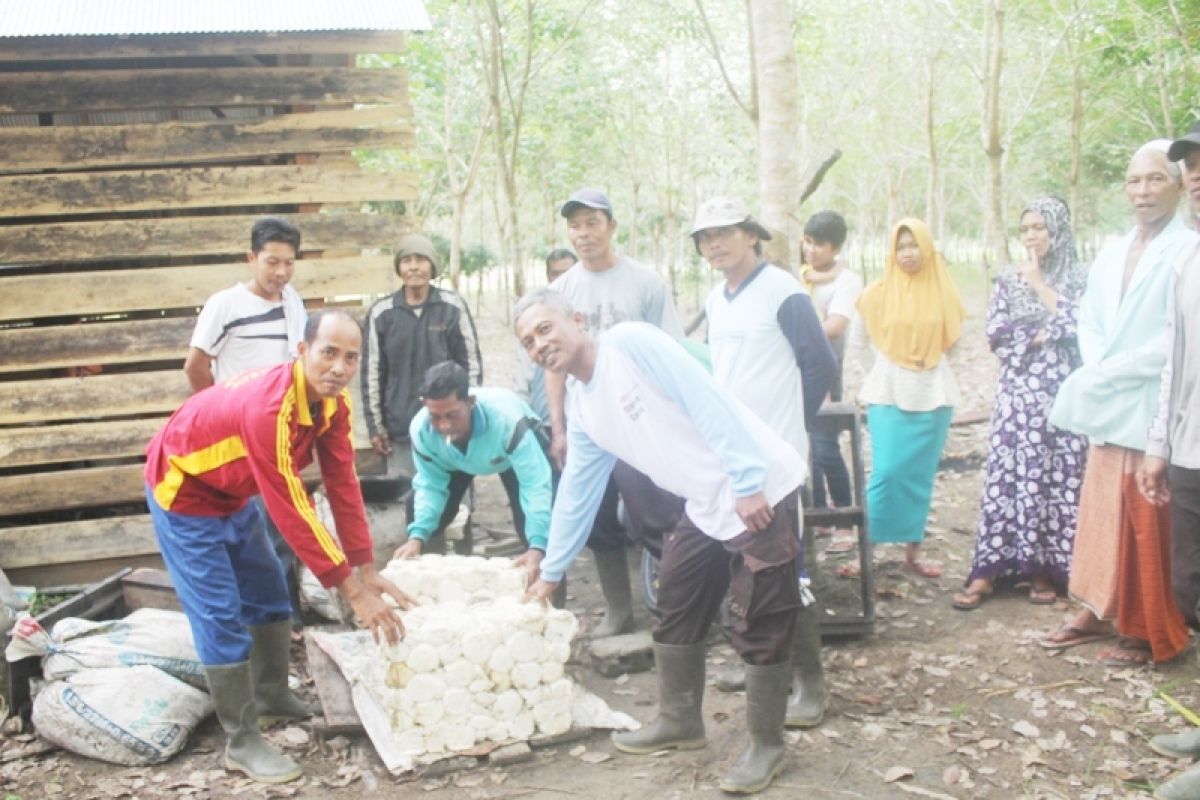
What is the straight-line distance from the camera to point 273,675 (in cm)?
447

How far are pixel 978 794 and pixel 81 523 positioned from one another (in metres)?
5.26

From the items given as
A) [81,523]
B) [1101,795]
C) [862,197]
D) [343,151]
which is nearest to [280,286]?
[343,151]

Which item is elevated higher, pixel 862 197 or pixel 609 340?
pixel 862 197

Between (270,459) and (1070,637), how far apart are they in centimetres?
387

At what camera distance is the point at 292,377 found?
3.63 metres

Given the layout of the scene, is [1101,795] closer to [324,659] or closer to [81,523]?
[324,659]

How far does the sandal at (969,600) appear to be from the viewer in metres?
5.43

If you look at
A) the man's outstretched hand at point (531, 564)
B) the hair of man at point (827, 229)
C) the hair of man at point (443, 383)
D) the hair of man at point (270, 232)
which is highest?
the hair of man at point (270, 232)

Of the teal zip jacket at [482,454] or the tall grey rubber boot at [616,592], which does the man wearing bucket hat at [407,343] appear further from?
the tall grey rubber boot at [616,592]

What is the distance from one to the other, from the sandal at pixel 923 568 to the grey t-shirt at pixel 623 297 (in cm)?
213

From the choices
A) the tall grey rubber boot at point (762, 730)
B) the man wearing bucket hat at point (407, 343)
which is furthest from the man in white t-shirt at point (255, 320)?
the tall grey rubber boot at point (762, 730)

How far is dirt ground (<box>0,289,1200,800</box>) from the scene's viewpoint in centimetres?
375

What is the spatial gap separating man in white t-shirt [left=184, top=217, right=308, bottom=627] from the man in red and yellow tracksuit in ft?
3.26

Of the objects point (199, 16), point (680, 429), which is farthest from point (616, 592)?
point (199, 16)
